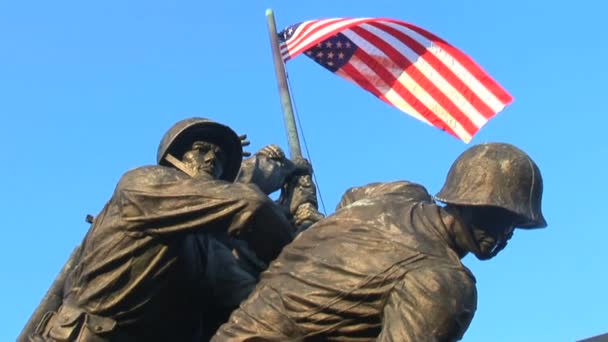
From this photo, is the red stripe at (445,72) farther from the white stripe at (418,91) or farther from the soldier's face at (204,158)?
the soldier's face at (204,158)

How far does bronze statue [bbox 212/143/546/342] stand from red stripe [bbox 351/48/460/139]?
7.41 metres

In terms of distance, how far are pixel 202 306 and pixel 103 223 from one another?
744 mm

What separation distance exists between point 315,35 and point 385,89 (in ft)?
3.03

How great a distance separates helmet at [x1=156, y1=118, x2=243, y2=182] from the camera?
7.38 m

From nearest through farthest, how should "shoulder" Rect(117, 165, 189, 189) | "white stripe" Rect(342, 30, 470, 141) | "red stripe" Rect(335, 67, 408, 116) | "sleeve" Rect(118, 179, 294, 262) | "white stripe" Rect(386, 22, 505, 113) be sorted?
"sleeve" Rect(118, 179, 294, 262), "shoulder" Rect(117, 165, 189, 189), "white stripe" Rect(342, 30, 470, 141), "white stripe" Rect(386, 22, 505, 113), "red stripe" Rect(335, 67, 408, 116)

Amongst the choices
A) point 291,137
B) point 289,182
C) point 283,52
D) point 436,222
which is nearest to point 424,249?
point 436,222

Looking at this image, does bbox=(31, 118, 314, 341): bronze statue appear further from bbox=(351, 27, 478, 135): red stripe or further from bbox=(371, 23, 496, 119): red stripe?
bbox=(371, 23, 496, 119): red stripe

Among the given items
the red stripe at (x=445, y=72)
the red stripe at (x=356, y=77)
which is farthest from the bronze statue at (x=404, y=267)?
the red stripe at (x=356, y=77)

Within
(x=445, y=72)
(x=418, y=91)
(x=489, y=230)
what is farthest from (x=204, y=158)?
(x=445, y=72)

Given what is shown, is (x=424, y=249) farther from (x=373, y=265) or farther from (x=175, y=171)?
(x=175, y=171)

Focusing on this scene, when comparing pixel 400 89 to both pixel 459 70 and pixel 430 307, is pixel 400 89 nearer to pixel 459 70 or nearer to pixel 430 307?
pixel 459 70

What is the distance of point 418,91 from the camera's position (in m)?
14.2

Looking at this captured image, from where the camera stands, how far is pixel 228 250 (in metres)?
7.69

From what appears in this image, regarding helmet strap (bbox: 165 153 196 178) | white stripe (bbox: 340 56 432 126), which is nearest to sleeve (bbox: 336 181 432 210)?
helmet strap (bbox: 165 153 196 178)
